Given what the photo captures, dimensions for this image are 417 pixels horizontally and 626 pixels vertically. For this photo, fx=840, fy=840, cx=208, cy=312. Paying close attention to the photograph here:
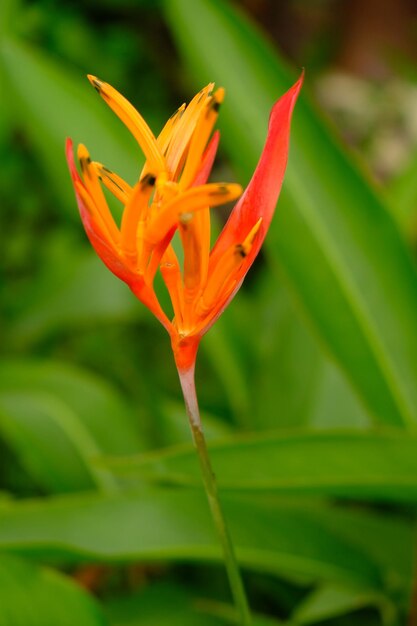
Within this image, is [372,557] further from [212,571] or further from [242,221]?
[242,221]

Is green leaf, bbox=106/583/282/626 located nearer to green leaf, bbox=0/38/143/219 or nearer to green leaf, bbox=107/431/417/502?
green leaf, bbox=107/431/417/502

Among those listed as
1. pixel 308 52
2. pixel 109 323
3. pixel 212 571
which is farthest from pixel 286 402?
pixel 308 52

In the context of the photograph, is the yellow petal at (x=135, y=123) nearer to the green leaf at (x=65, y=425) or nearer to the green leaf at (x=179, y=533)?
the green leaf at (x=179, y=533)

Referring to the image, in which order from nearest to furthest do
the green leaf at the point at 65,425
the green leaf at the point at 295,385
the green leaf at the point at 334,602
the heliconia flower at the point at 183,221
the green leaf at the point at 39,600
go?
the heliconia flower at the point at 183,221, the green leaf at the point at 39,600, the green leaf at the point at 334,602, the green leaf at the point at 65,425, the green leaf at the point at 295,385

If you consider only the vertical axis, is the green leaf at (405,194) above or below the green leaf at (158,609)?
above

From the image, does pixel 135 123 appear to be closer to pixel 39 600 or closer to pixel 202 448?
pixel 202 448

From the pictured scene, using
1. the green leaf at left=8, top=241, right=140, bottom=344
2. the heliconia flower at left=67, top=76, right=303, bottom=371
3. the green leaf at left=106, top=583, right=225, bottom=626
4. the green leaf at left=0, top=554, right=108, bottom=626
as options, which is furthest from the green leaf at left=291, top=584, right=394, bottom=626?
the green leaf at left=8, top=241, right=140, bottom=344

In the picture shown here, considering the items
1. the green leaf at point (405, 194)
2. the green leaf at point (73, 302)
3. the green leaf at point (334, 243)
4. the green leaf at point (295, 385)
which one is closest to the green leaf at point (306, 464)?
the green leaf at point (334, 243)

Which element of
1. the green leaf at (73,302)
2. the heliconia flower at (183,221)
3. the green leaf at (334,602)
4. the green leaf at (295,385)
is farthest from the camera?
the green leaf at (73,302)
